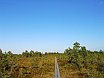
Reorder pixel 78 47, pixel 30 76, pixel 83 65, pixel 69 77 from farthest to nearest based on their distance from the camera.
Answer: pixel 78 47 < pixel 83 65 < pixel 30 76 < pixel 69 77

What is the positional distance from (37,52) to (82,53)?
2302cm

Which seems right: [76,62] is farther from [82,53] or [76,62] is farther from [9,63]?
[9,63]

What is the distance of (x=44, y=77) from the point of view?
24250mm

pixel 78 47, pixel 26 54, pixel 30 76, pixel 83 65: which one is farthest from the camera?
pixel 26 54

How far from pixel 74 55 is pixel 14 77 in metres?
10.4

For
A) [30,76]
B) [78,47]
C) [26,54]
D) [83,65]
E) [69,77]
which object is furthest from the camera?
[26,54]

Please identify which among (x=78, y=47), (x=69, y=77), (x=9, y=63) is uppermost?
(x=78, y=47)

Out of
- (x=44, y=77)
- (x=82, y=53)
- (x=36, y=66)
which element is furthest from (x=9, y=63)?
(x=82, y=53)

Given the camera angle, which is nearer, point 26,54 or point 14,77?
point 14,77

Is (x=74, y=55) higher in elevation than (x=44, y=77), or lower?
higher

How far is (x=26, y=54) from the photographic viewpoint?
52.2m

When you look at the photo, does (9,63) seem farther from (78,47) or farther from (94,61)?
(94,61)

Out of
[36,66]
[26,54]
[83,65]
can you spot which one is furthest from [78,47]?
[26,54]

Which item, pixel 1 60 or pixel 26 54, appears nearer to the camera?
pixel 1 60
